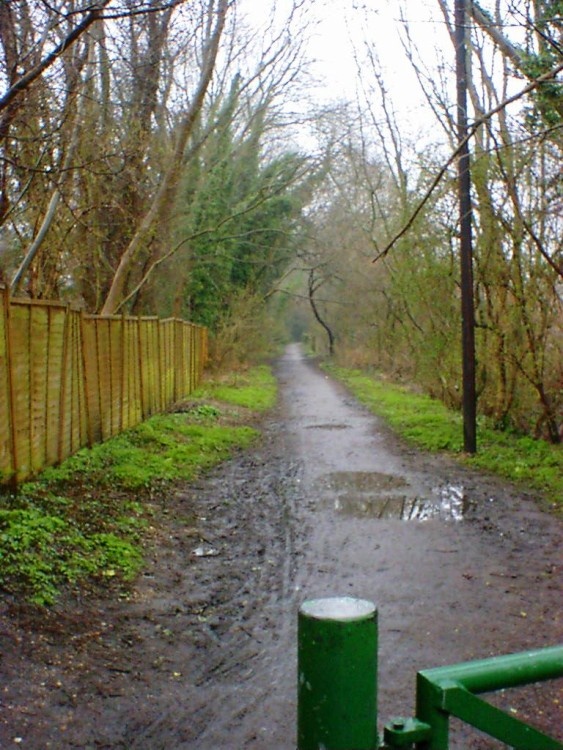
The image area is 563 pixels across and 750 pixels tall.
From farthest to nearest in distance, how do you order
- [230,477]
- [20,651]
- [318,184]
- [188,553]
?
1. [318,184]
2. [230,477]
3. [188,553]
4. [20,651]

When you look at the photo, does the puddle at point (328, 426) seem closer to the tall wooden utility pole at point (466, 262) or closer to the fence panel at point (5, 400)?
the tall wooden utility pole at point (466, 262)

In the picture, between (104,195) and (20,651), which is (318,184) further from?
A: (20,651)

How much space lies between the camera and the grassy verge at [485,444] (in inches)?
A: 419

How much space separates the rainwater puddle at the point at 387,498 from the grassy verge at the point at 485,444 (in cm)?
113

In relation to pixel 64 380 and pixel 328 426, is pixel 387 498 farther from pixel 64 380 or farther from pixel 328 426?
pixel 328 426

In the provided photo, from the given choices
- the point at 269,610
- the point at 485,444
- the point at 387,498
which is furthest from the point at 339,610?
the point at 485,444

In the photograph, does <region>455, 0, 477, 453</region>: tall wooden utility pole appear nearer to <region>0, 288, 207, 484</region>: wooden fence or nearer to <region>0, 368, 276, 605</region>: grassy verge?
<region>0, 368, 276, 605</region>: grassy verge

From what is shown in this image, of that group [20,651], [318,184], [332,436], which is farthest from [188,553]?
[318,184]

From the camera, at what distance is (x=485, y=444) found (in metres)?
13.2

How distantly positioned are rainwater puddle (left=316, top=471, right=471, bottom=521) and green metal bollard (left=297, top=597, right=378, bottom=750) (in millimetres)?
7287

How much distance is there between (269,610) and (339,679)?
14.8ft

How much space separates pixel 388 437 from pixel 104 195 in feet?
22.2

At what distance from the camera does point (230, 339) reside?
28969 mm

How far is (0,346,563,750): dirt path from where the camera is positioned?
13.8 ft
